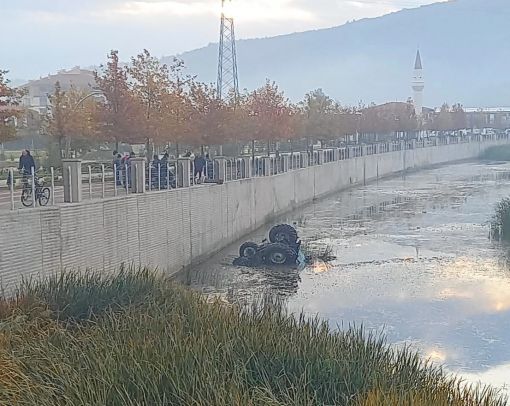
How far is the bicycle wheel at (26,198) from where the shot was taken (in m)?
19.0

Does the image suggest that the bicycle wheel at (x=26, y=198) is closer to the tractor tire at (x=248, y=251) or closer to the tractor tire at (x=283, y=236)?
the tractor tire at (x=248, y=251)

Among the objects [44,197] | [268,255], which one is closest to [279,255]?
[268,255]

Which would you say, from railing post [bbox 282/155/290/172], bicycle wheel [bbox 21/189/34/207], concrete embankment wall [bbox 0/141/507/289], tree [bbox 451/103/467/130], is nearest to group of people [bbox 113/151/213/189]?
concrete embankment wall [bbox 0/141/507/289]

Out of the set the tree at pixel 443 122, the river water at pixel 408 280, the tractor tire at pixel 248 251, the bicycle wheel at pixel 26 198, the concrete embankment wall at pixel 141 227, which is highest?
the tree at pixel 443 122

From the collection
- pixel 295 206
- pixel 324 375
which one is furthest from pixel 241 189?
pixel 324 375

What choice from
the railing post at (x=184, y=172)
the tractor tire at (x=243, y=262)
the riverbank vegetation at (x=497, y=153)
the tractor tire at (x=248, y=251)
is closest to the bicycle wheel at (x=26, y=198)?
the railing post at (x=184, y=172)

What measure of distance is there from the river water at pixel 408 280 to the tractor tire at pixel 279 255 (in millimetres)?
684

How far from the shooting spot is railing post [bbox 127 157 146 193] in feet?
79.0

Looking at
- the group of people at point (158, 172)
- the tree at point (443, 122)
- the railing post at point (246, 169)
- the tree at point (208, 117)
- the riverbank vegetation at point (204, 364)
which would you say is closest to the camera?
the riverbank vegetation at point (204, 364)

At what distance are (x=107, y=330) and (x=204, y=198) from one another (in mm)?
18127

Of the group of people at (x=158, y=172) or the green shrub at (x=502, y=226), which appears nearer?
the group of people at (x=158, y=172)

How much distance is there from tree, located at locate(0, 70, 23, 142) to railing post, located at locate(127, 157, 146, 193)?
3.34 m

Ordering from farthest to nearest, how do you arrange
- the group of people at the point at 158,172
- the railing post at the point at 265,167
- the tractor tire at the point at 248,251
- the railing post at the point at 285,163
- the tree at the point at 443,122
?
the tree at the point at 443,122
the railing post at the point at 285,163
the railing post at the point at 265,167
the tractor tire at the point at 248,251
the group of people at the point at 158,172

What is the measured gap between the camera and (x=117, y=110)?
102ft
